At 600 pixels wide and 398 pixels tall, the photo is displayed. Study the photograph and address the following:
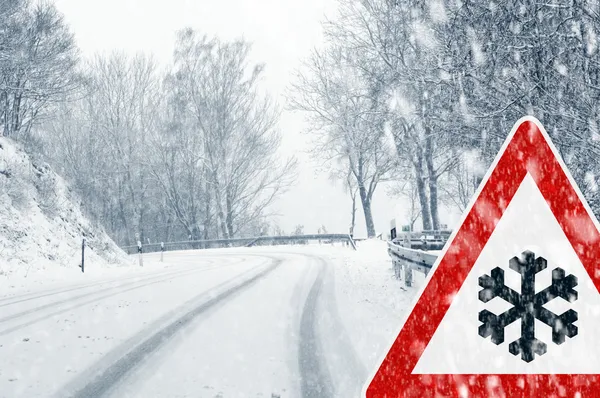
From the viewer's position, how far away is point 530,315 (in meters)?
2.01

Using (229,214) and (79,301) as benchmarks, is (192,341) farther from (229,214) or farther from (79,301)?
(229,214)

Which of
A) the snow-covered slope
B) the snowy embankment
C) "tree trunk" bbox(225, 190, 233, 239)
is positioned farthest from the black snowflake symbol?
"tree trunk" bbox(225, 190, 233, 239)

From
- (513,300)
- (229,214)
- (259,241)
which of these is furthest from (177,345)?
(229,214)

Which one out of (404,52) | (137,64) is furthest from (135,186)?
(404,52)

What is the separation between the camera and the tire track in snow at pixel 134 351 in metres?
4.21

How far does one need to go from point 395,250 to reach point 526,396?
9.91 m

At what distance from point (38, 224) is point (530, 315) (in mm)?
18044

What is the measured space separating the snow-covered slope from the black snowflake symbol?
1438 cm

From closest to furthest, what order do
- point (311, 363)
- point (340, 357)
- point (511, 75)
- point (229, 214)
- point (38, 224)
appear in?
point (311, 363), point (340, 357), point (511, 75), point (38, 224), point (229, 214)

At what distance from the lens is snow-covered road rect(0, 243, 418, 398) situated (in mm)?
4312

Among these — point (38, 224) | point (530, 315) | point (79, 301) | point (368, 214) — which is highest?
point (368, 214)

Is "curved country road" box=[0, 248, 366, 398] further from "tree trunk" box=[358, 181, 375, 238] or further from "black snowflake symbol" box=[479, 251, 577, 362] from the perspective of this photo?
"tree trunk" box=[358, 181, 375, 238]

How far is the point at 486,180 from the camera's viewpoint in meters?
2.18

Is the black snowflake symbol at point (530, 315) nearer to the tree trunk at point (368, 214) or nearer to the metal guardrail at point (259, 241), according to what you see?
the metal guardrail at point (259, 241)
